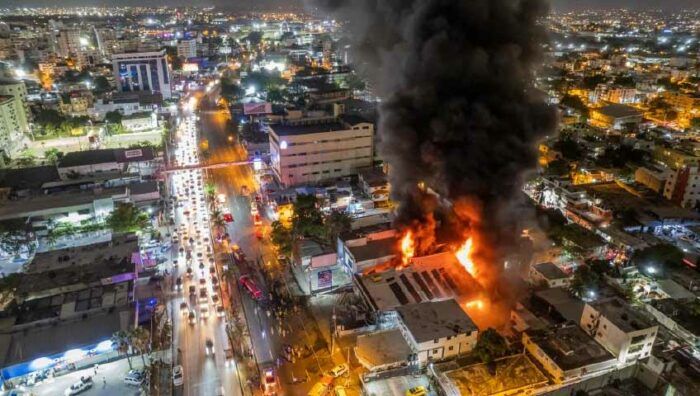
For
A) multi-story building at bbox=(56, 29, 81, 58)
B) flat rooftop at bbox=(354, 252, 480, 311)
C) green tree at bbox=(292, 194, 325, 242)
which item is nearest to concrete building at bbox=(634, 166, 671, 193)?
flat rooftop at bbox=(354, 252, 480, 311)

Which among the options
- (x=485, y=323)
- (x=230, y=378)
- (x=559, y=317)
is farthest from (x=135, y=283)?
(x=559, y=317)

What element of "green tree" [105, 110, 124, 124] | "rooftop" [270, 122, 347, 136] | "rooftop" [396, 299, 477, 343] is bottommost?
"rooftop" [396, 299, 477, 343]

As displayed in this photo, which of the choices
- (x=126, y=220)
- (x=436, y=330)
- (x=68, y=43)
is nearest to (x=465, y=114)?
(x=436, y=330)

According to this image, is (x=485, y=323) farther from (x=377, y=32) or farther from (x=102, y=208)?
(x=102, y=208)

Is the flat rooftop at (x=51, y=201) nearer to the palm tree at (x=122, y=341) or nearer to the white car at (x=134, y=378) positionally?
the palm tree at (x=122, y=341)

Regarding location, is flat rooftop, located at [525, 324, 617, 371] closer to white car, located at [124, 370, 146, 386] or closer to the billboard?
white car, located at [124, 370, 146, 386]

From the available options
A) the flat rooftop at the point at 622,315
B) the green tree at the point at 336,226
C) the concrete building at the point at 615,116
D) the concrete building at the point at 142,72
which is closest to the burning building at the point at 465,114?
the green tree at the point at 336,226

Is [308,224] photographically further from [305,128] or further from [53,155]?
[53,155]
